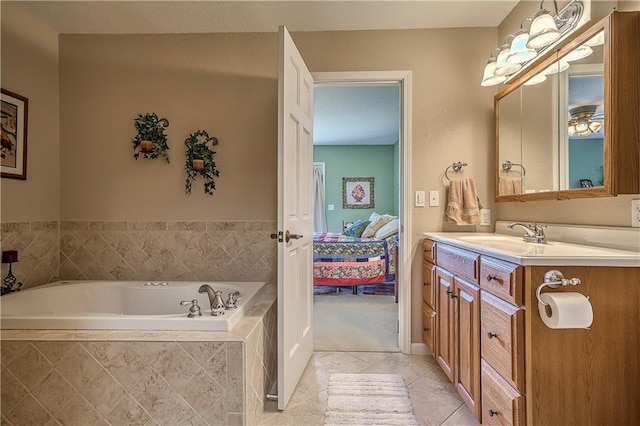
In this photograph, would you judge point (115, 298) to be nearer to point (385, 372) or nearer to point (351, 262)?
point (385, 372)

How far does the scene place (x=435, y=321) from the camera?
219cm

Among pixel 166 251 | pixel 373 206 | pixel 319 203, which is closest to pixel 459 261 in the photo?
pixel 166 251

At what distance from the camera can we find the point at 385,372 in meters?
2.24

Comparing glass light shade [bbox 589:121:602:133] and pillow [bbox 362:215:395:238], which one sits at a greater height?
glass light shade [bbox 589:121:602:133]

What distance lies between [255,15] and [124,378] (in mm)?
2328

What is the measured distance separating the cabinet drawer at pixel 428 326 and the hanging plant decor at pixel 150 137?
86.8 inches

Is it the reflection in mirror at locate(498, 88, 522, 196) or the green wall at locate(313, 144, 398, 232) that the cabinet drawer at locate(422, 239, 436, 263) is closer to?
the reflection in mirror at locate(498, 88, 522, 196)

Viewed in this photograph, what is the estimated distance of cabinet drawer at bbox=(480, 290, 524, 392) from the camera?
123 cm

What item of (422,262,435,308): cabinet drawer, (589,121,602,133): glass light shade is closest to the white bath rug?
(422,262,435,308): cabinet drawer

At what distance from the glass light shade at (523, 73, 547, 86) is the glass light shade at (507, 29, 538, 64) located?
0.11 m

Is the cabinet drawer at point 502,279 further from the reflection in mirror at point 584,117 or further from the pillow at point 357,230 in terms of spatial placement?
the pillow at point 357,230

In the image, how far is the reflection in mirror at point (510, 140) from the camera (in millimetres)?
2152

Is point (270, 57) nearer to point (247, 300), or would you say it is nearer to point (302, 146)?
point (302, 146)

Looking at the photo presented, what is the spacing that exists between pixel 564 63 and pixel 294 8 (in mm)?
1635
